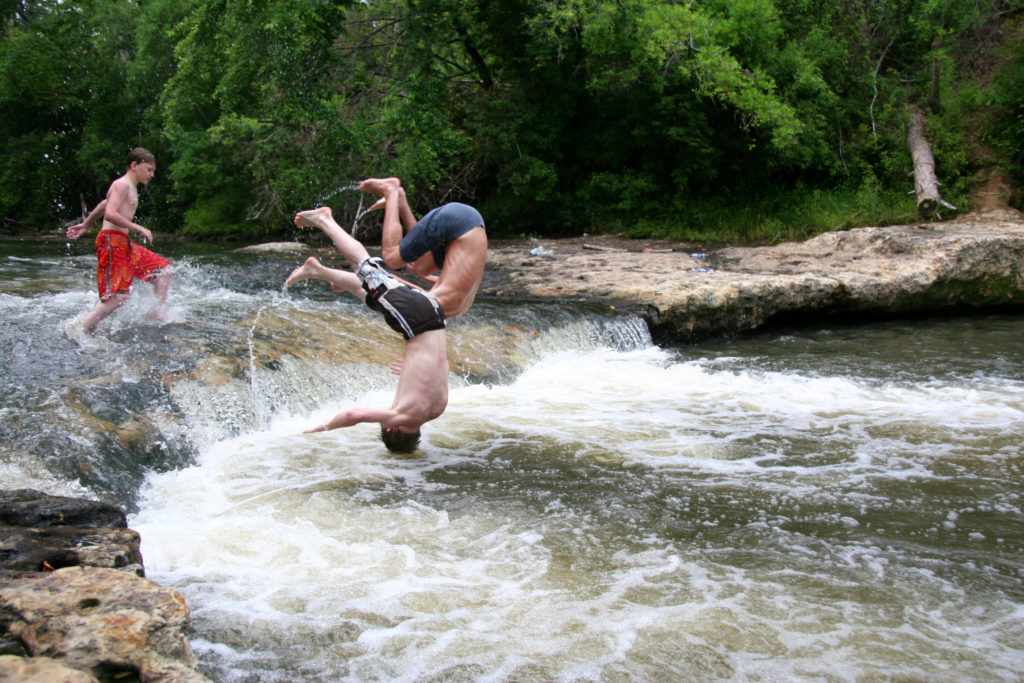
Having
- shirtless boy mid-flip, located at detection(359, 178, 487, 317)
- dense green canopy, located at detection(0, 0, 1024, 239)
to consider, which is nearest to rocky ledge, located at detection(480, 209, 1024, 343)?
dense green canopy, located at detection(0, 0, 1024, 239)

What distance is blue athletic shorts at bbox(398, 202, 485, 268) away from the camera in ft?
18.0

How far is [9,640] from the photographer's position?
9.57ft

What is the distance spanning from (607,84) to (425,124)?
4.43m

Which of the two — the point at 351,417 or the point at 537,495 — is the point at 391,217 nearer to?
the point at 351,417


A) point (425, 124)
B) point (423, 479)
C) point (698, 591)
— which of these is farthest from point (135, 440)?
point (425, 124)

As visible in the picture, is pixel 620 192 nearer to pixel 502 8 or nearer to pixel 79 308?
pixel 502 8

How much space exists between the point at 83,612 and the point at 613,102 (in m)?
17.4

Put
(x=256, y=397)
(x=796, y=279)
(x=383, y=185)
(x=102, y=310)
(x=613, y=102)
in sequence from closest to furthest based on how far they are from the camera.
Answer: (x=383, y=185) → (x=256, y=397) → (x=102, y=310) → (x=796, y=279) → (x=613, y=102)

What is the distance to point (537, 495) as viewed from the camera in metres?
5.41

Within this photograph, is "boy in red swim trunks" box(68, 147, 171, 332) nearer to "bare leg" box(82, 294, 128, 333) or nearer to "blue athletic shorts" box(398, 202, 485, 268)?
"bare leg" box(82, 294, 128, 333)

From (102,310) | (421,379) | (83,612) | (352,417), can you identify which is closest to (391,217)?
(421,379)

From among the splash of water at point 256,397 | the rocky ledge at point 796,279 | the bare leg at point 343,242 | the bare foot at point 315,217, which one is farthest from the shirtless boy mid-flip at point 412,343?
the rocky ledge at point 796,279

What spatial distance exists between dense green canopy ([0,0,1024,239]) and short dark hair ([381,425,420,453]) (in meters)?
10.4

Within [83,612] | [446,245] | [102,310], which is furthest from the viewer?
[102,310]
